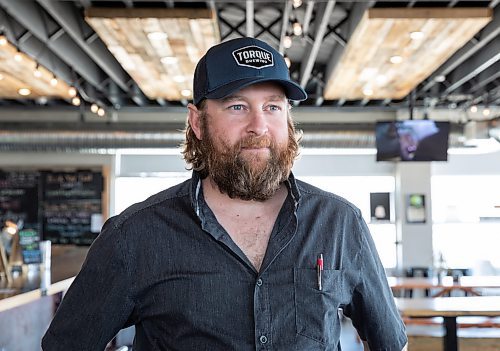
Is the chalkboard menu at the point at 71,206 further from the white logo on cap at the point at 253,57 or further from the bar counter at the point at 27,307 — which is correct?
the white logo on cap at the point at 253,57

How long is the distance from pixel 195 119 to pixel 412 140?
7.54 metres

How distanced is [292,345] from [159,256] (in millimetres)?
330

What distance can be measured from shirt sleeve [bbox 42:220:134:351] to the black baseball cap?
0.38 metres

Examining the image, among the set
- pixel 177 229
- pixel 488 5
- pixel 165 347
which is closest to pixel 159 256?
pixel 177 229

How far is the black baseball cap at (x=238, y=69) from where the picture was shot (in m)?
1.42

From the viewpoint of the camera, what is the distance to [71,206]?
408 inches

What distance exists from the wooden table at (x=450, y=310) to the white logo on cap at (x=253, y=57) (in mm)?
3118

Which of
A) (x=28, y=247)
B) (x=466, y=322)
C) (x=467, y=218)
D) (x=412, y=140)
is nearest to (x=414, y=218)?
(x=467, y=218)

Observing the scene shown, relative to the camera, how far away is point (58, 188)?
10.5m

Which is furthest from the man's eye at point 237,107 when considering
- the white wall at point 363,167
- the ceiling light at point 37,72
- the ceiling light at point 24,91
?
the white wall at point 363,167

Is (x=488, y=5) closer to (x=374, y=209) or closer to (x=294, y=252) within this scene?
(x=294, y=252)

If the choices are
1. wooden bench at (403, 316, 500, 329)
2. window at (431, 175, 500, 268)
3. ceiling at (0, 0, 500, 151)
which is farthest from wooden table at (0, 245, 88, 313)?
window at (431, 175, 500, 268)

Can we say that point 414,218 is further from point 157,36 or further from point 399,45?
point 157,36

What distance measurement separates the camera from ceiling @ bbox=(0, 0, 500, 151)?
513 cm
